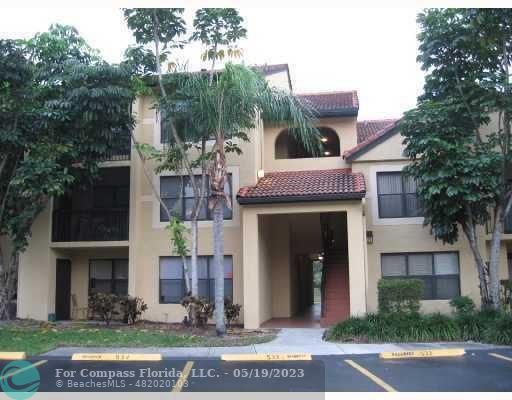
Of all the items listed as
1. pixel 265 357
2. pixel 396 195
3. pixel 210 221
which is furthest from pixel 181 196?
pixel 265 357

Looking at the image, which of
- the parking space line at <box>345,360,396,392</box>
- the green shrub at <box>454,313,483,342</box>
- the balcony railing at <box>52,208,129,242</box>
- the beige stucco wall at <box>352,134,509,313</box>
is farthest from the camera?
the balcony railing at <box>52,208,129,242</box>

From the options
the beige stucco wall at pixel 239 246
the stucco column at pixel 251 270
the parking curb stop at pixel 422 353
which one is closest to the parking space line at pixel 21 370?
the stucco column at pixel 251 270

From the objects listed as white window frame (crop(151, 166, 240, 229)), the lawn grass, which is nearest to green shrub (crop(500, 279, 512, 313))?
the lawn grass

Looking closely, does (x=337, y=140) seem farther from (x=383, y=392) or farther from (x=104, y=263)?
(x=383, y=392)

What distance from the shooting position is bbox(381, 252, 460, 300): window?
17125 millimetres

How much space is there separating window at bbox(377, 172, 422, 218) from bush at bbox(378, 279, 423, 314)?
12.6 ft

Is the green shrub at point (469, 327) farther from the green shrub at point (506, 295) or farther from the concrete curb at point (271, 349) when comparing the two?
the green shrub at point (506, 295)

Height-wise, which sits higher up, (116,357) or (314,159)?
(314,159)

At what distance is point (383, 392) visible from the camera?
773 cm

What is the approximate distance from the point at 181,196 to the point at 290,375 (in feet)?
32.7

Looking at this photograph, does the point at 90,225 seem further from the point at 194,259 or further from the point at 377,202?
the point at 377,202

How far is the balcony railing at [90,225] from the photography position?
18250 millimetres

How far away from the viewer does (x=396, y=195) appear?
18.0 meters

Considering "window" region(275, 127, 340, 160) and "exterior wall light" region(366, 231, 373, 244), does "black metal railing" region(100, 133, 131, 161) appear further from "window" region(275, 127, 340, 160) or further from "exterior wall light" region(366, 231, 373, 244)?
"exterior wall light" region(366, 231, 373, 244)
